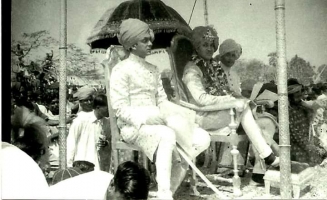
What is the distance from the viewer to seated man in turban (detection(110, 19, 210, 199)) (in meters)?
2.82

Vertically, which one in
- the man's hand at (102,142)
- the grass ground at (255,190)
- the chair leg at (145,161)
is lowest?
the grass ground at (255,190)

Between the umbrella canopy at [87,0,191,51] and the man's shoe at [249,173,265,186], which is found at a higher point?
the umbrella canopy at [87,0,191,51]

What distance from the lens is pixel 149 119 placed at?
292 cm

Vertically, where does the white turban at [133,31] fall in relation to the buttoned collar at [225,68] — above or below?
above

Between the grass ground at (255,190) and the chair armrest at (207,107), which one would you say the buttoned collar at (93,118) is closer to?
the chair armrest at (207,107)

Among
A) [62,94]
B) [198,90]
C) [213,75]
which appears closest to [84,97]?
[62,94]

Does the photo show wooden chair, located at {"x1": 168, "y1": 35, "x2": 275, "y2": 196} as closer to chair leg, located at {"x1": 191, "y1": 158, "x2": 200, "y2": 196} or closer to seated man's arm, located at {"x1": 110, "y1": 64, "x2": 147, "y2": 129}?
chair leg, located at {"x1": 191, "y1": 158, "x2": 200, "y2": 196}

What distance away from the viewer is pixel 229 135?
299cm

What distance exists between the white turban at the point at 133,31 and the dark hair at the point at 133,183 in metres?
0.85

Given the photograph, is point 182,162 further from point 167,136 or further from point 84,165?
point 84,165

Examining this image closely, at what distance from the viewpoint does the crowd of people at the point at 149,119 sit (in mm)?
2854

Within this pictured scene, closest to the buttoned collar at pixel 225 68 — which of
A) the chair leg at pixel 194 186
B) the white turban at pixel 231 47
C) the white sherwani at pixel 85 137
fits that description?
the white turban at pixel 231 47

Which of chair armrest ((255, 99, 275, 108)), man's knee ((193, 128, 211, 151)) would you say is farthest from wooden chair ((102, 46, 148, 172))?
chair armrest ((255, 99, 275, 108))

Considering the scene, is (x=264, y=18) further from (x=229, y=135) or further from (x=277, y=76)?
(x=229, y=135)
